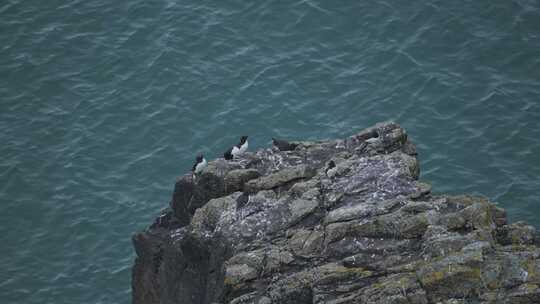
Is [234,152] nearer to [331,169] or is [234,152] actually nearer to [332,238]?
[331,169]

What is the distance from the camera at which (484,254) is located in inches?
965

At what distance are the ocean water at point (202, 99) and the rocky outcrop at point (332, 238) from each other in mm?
14209

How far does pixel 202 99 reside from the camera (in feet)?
180

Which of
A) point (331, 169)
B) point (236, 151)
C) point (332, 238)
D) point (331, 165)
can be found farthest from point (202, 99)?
point (332, 238)

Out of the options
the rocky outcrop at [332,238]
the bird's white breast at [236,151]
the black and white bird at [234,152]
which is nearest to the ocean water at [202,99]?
the black and white bird at [234,152]

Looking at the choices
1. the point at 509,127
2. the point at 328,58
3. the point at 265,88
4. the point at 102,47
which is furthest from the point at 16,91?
the point at 509,127

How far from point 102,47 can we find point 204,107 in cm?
963

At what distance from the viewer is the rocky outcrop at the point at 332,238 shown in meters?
24.0

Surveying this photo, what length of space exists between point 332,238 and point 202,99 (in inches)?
1132

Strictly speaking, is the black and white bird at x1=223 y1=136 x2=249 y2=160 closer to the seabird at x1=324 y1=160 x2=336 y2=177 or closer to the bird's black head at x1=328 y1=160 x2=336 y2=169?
the seabird at x1=324 y1=160 x2=336 y2=177

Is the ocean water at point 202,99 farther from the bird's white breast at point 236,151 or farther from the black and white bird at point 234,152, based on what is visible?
the bird's white breast at point 236,151

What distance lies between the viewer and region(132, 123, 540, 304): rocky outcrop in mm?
23969

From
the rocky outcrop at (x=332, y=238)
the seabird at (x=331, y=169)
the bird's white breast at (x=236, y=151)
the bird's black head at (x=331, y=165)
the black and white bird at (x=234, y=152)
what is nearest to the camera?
the rocky outcrop at (x=332, y=238)

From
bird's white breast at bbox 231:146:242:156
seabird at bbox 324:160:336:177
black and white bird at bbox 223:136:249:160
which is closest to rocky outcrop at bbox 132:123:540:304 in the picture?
seabird at bbox 324:160:336:177
